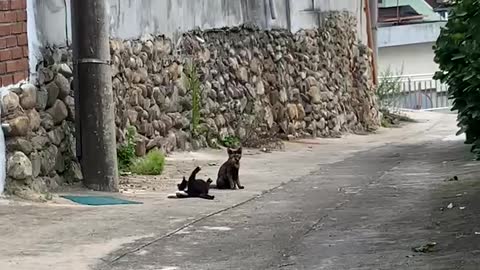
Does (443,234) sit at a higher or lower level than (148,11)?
lower

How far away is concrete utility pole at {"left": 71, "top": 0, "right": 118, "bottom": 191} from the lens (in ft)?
34.1

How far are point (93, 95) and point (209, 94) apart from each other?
5.89 m

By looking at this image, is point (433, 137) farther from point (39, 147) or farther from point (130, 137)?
point (39, 147)

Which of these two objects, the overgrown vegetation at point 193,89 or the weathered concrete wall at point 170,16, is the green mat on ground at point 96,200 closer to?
the weathered concrete wall at point 170,16

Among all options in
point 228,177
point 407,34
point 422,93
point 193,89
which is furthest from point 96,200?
point 422,93

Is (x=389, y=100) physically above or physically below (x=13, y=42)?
below

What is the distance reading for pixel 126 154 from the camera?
481 inches

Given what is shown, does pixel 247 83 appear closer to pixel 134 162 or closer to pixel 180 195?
pixel 134 162

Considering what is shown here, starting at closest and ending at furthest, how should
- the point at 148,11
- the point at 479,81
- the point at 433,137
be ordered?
1. the point at 479,81
2. the point at 148,11
3. the point at 433,137

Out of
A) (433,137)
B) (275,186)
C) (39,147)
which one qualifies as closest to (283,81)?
(433,137)

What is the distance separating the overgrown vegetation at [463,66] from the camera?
10.8 meters

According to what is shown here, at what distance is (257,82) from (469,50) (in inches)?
294

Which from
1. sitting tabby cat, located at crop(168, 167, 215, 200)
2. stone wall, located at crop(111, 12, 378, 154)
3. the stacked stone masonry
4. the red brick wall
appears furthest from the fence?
the red brick wall

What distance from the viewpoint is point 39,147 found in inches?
397
